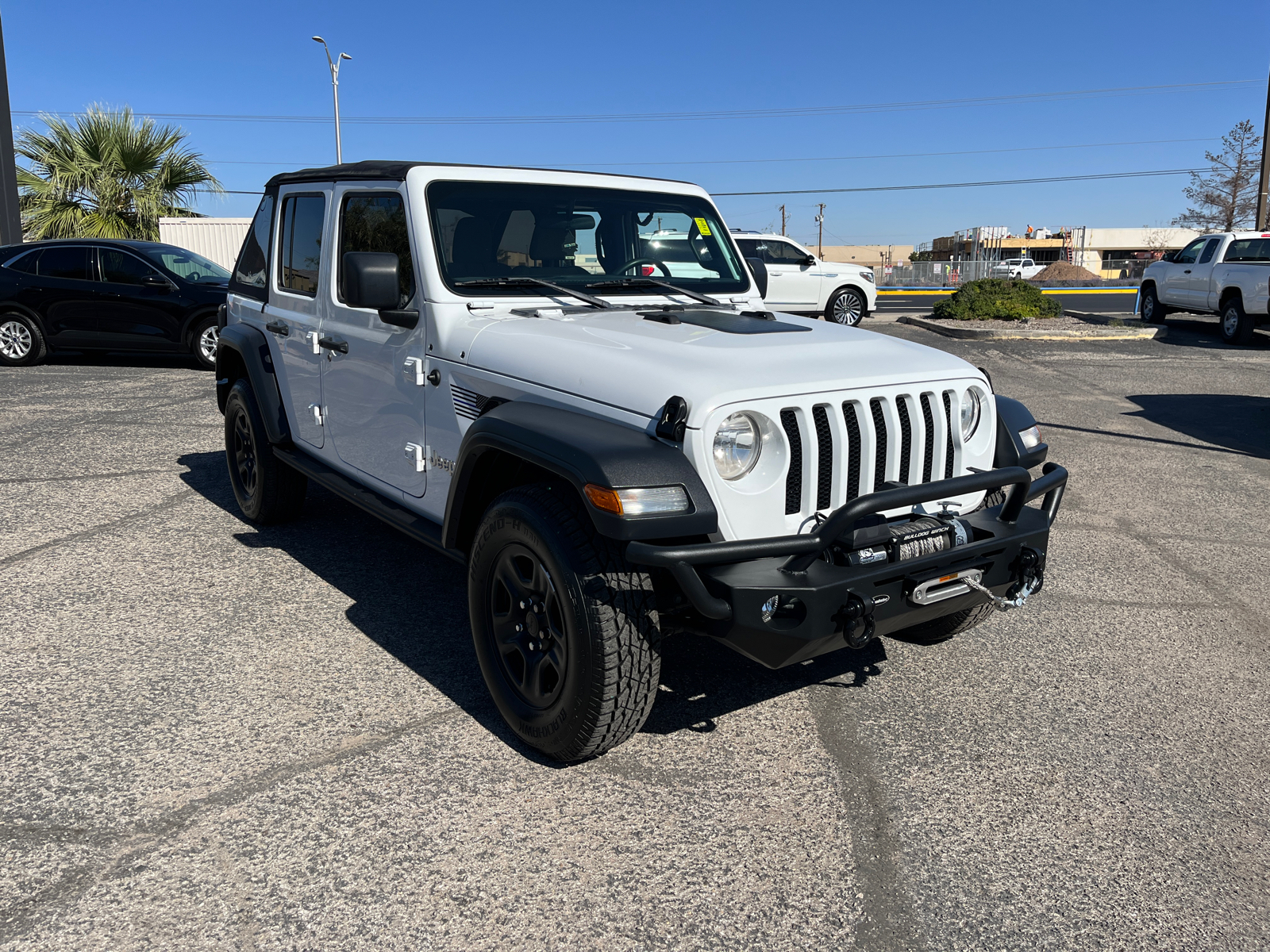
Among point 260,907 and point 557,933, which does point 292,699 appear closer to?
point 260,907

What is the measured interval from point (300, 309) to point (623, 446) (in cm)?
285

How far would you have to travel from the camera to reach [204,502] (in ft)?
21.4

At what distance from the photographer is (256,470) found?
224 inches

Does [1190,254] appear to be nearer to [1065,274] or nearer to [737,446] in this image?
[737,446]

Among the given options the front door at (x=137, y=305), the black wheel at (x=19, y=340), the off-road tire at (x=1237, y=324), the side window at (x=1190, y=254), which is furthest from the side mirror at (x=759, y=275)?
the side window at (x=1190, y=254)

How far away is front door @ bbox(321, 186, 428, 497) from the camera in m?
4.04

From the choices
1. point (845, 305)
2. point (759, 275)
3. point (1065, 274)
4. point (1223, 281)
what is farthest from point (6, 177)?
point (1065, 274)

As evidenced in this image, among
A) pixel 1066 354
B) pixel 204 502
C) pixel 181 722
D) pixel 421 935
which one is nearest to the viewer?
pixel 421 935

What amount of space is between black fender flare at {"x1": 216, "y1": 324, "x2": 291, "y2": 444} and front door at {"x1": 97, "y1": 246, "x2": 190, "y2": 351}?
7611 millimetres

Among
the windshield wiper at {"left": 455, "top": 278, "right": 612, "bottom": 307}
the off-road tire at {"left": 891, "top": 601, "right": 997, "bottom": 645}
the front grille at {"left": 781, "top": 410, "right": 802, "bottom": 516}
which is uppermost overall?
the windshield wiper at {"left": 455, "top": 278, "right": 612, "bottom": 307}

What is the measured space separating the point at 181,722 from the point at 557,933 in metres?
1.77

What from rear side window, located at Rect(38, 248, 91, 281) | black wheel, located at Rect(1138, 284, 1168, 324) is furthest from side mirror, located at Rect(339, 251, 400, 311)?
black wheel, located at Rect(1138, 284, 1168, 324)

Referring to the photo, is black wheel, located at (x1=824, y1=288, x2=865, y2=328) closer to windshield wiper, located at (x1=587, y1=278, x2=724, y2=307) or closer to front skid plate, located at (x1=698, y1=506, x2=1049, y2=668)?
windshield wiper, located at (x1=587, y1=278, x2=724, y2=307)

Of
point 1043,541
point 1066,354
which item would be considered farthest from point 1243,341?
point 1043,541
